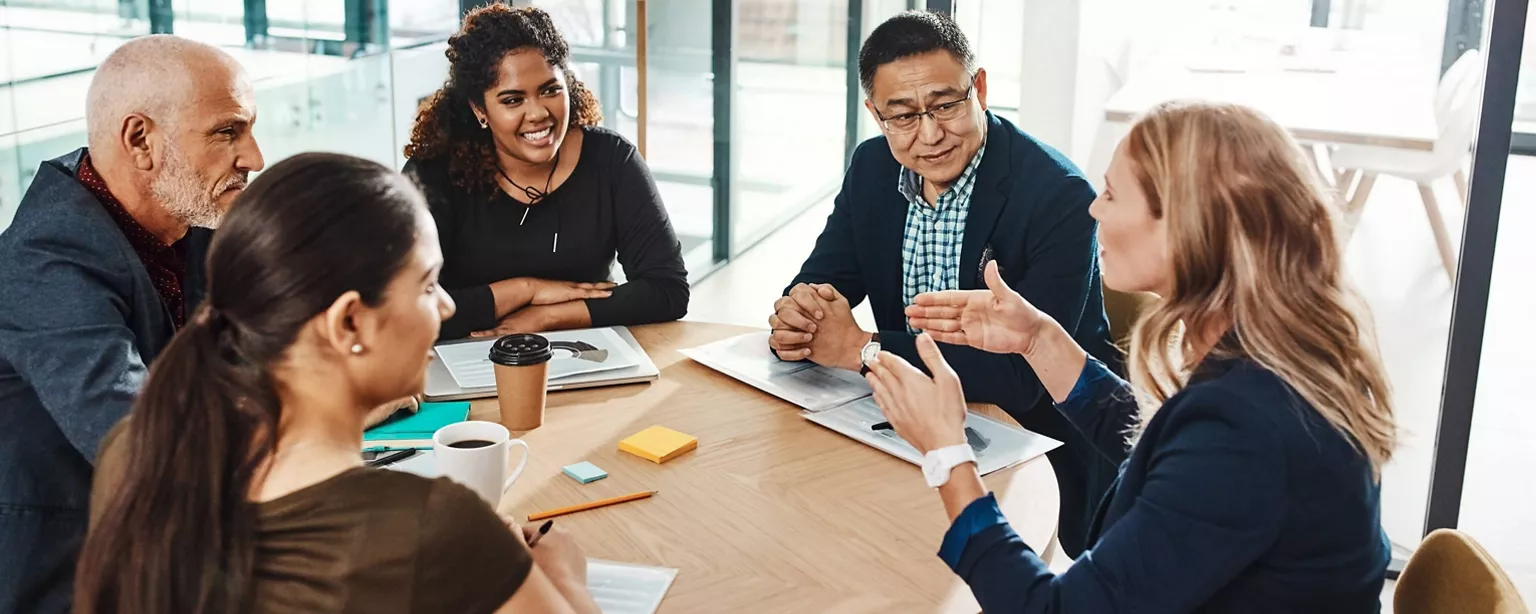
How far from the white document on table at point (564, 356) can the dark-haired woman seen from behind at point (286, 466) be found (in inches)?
39.0

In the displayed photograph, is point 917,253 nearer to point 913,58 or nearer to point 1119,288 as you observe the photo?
point 913,58

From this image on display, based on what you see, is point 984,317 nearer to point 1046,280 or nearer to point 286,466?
point 1046,280

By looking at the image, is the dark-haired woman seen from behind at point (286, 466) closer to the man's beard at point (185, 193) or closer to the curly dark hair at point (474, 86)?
the man's beard at point (185, 193)

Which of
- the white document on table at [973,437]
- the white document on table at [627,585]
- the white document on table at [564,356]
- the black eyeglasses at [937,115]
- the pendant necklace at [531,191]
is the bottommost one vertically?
the white document on table at [627,585]

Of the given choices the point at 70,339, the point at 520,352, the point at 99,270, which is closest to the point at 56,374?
the point at 70,339

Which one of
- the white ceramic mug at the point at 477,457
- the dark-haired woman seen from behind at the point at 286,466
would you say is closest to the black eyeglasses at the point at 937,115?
the white ceramic mug at the point at 477,457

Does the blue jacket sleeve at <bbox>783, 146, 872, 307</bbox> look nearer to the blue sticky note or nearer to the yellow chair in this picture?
the blue sticky note

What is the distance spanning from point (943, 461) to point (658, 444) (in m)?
0.49

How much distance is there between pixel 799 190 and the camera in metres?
6.01

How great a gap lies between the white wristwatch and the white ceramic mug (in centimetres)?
51

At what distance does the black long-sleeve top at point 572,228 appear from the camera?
2643 millimetres

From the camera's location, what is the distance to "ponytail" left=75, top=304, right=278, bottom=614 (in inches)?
40.8

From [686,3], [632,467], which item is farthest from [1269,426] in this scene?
[686,3]

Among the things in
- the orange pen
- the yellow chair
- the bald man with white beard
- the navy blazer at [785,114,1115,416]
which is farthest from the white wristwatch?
the bald man with white beard
